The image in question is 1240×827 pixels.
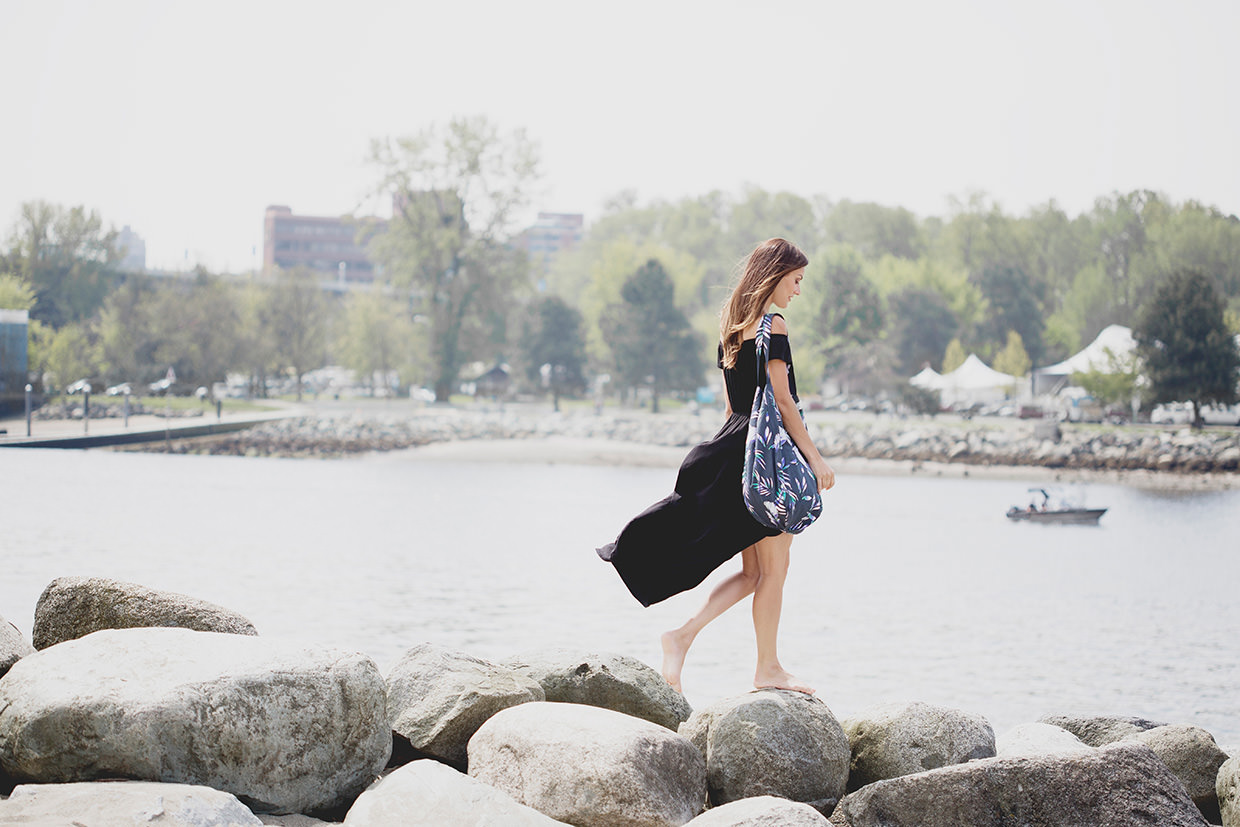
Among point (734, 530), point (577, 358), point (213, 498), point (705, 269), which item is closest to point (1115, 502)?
point (213, 498)

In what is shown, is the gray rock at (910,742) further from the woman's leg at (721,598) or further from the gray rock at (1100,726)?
the gray rock at (1100,726)

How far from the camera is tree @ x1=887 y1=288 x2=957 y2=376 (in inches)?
2950

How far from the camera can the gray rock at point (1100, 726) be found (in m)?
6.47

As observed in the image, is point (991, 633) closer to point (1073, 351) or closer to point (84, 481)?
point (84, 481)

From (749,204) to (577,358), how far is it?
3463 cm

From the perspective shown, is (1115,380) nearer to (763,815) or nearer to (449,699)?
(449,699)

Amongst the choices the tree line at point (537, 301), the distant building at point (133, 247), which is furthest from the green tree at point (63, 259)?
the distant building at point (133, 247)

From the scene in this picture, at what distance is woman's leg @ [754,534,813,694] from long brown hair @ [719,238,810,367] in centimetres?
76

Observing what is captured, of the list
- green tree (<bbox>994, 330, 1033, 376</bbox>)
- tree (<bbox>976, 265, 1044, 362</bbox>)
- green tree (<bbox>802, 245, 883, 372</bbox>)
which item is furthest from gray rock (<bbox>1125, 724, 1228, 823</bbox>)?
tree (<bbox>976, 265, 1044, 362</bbox>)

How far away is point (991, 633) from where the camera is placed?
616 inches

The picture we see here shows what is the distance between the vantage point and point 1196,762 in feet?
18.7

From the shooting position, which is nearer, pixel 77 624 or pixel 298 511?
pixel 77 624

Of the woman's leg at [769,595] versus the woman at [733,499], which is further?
the woman's leg at [769,595]

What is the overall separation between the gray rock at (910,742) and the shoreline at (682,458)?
35.5 meters
